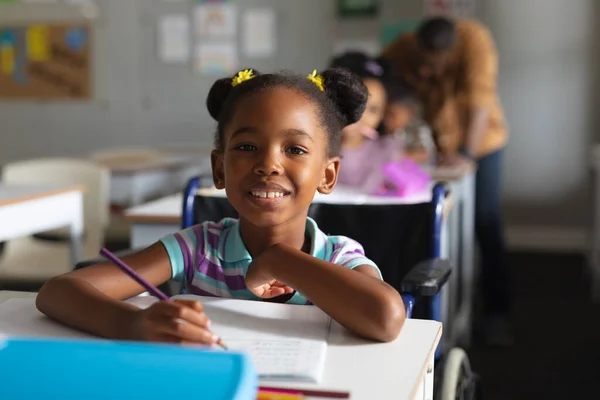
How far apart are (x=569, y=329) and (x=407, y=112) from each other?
3.93 feet

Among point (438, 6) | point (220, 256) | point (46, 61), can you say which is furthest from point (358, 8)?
point (220, 256)

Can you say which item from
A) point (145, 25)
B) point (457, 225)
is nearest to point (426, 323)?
point (457, 225)

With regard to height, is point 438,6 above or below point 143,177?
above

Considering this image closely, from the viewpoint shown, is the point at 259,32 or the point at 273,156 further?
the point at 259,32

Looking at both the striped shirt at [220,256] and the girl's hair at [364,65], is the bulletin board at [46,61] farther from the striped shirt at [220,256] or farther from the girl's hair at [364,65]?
the striped shirt at [220,256]

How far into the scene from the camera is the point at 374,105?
2.83m

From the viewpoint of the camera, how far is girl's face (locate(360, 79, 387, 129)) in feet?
9.20

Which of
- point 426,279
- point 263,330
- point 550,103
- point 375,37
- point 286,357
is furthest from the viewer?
point 375,37

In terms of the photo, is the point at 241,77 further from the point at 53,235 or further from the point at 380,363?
the point at 53,235

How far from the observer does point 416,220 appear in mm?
1848

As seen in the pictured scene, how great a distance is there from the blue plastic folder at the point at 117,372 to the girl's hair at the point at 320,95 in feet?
2.28

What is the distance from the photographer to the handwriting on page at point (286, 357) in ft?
2.98

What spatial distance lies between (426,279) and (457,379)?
0.21m

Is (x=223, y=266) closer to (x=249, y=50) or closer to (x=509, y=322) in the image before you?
(x=509, y=322)
